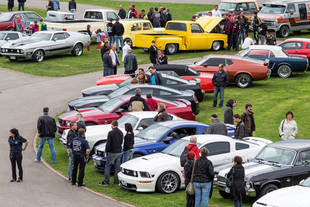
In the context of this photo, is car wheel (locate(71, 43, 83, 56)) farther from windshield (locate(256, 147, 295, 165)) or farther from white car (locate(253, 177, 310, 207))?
white car (locate(253, 177, 310, 207))

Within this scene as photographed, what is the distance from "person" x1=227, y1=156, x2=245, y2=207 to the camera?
13469mm

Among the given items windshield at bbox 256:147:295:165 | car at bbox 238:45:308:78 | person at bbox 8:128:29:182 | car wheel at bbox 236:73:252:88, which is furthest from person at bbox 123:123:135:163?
car at bbox 238:45:308:78

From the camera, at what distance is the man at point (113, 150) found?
1602 cm

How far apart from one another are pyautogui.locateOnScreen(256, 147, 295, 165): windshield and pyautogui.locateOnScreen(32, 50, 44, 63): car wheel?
20.7 meters

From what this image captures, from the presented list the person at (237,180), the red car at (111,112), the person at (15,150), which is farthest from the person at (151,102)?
the person at (237,180)

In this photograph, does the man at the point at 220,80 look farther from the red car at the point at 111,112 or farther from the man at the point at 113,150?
the man at the point at 113,150

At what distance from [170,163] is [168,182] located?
1.53 ft

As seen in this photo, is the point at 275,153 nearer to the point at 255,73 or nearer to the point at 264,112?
the point at 264,112

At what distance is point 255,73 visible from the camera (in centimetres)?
2800

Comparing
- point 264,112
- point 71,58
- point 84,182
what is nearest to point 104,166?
point 84,182

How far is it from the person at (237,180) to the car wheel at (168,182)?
2.34 meters

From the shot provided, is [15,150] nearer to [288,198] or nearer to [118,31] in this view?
[288,198]

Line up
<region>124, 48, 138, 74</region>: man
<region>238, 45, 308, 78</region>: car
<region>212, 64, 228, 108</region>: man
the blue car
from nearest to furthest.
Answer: the blue car, <region>212, 64, 228, 108</region>: man, <region>124, 48, 138, 74</region>: man, <region>238, 45, 308, 78</region>: car

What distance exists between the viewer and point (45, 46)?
34.4 metres
